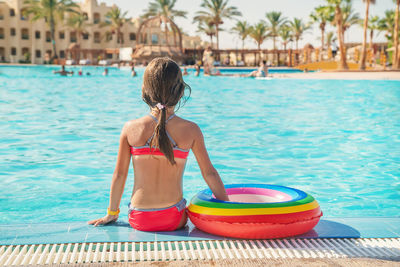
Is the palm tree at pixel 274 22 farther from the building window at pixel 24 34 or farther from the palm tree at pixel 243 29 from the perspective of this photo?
the building window at pixel 24 34

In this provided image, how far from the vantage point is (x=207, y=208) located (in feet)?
9.19

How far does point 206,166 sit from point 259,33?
63.2 meters

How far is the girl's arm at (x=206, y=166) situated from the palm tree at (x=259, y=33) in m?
63.0

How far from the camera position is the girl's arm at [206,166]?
2709 mm

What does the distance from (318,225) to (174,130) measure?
1.19 meters

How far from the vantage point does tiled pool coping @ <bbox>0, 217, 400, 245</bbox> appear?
2.67 m

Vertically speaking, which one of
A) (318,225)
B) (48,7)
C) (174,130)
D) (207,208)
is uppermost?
(48,7)

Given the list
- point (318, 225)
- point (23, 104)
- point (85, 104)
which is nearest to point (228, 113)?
point (85, 104)

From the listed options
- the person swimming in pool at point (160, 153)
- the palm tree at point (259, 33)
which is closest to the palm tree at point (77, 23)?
the palm tree at point (259, 33)

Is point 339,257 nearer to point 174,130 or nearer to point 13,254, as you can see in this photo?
point 174,130

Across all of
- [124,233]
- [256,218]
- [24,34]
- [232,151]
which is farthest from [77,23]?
[256,218]

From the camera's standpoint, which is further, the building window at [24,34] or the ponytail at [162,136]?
the building window at [24,34]

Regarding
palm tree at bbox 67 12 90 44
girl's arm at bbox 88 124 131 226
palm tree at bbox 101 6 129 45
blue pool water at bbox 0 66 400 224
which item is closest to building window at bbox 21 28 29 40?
palm tree at bbox 67 12 90 44

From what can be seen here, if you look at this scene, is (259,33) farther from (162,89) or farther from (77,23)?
(162,89)
